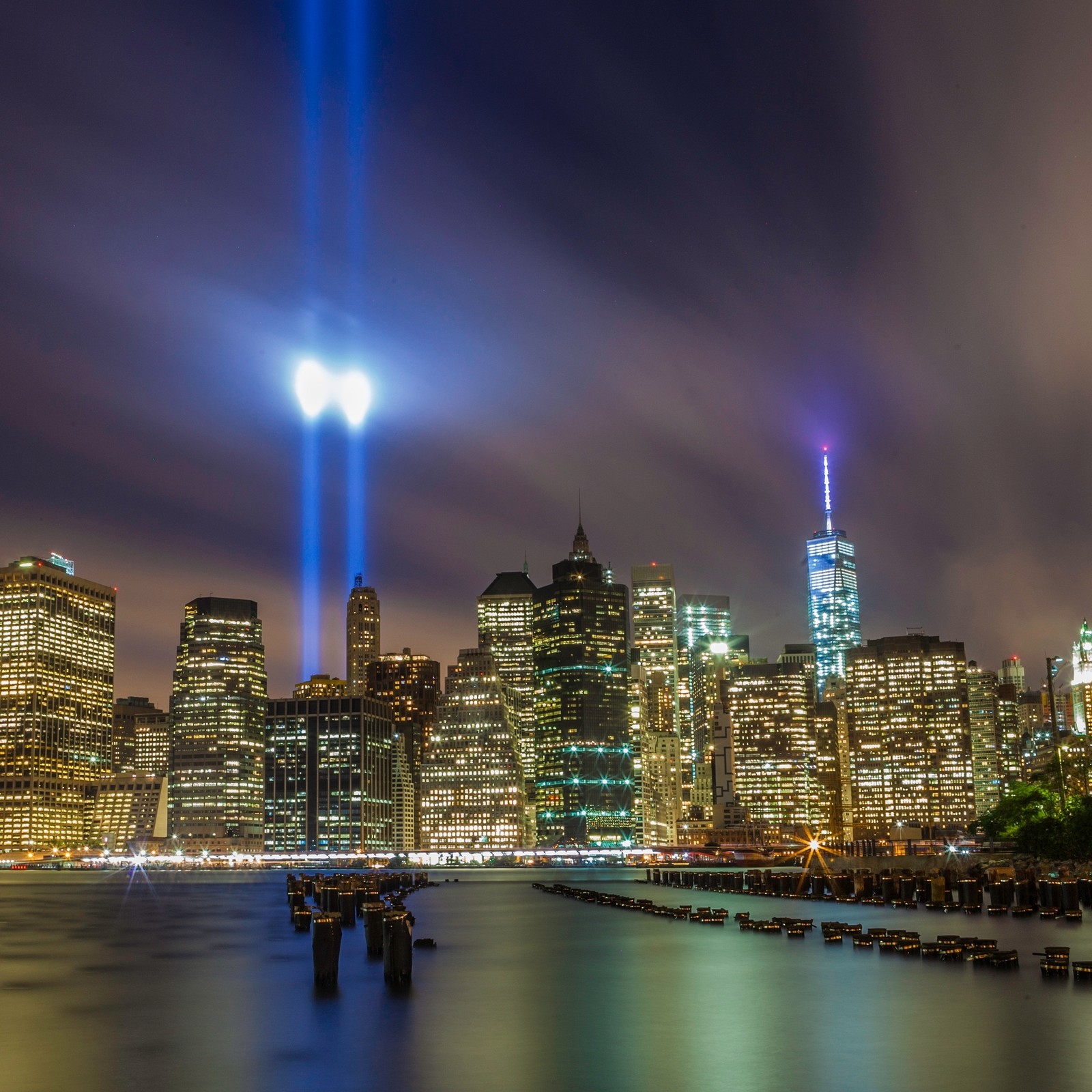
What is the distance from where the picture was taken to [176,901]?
173 m

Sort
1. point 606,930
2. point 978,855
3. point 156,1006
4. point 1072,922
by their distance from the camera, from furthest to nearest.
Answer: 1. point 978,855
2. point 606,930
3. point 1072,922
4. point 156,1006

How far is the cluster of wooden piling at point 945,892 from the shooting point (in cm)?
9744

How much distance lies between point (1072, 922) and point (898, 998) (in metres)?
41.3

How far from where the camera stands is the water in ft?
129

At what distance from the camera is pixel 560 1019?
51.2 m

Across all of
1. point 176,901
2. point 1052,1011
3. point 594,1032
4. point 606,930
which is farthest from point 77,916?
point 1052,1011

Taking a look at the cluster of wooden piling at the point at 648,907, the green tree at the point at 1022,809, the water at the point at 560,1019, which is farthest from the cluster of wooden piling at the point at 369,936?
the green tree at the point at 1022,809

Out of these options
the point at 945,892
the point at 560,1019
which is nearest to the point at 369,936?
the point at 560,1019

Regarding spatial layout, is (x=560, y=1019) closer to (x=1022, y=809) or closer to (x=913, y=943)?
(x=913, y=943)

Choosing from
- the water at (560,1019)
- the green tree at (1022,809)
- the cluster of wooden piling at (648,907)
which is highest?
→ the green tree at (1022,809)

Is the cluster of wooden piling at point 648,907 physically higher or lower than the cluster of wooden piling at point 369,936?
lower

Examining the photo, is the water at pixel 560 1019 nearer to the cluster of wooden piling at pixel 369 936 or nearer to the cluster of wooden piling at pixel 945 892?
the cluster of wooden piling at pixel 369 936

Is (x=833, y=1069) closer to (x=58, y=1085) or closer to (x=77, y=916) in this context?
(x=58, y=1085)

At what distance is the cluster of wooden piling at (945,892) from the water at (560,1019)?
882cm
